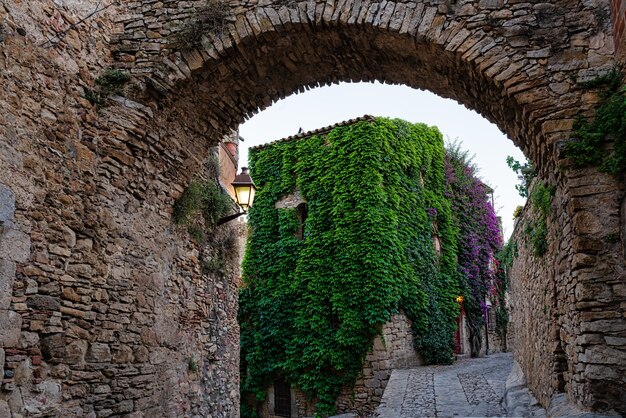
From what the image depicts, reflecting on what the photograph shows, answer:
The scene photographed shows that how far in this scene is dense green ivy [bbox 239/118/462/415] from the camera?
12742 millimetres

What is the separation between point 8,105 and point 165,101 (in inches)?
67.2

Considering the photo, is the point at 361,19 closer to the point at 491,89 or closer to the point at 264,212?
the point at 491,89

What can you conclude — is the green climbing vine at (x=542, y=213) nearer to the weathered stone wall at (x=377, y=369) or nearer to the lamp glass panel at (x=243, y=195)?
the lamp glass panel at (x=243, y=195)

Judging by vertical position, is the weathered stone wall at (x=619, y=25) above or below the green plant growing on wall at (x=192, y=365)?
above

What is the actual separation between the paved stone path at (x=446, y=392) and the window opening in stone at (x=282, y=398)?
3134 mm

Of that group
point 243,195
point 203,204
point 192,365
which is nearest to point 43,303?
point 192,365

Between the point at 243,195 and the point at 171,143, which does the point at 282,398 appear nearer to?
the point at 243,195

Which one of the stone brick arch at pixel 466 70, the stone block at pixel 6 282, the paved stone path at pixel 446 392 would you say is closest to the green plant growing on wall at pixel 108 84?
the stone brick arch at pixel 466 70

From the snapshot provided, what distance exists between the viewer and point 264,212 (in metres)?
14.8

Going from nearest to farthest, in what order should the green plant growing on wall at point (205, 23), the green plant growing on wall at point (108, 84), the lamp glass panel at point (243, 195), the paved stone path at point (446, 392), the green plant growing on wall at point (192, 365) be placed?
the green plant growing on wall at point (108, 84)
the green plant growing on wall at point (205, 23)
the green plant growing on wall at point (192, 365)
the lamp glass panel at point (243, 195)
the paved stone path at point (446, 392)

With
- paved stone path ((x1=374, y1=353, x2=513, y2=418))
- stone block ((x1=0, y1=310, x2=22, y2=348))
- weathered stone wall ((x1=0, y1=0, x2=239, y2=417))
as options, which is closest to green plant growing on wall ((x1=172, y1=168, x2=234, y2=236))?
weathered stone wall ((x1=0, y1=0, x2=239, y2=417))

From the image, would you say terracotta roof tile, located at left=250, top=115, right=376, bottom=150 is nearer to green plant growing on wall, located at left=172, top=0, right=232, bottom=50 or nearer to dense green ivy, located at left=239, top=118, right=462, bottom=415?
dense green ivy, located at left=239, top=118, right=462, bottom=415

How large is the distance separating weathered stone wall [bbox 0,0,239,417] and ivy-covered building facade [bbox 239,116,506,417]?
21.6 feet

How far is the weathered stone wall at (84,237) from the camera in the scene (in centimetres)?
418
